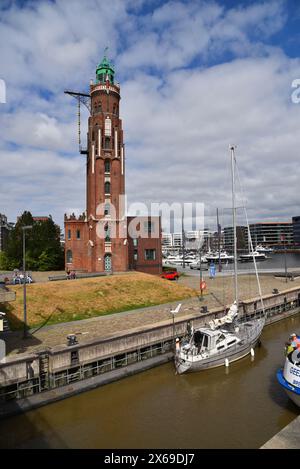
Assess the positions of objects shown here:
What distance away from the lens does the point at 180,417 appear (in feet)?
54.9

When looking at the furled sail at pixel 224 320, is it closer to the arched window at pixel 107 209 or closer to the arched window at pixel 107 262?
the arched window at pixel 107 262

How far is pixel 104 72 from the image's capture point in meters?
53.1

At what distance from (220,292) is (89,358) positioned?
25453 millimetres

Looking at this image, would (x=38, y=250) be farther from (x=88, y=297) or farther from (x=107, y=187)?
(x=88, y=297)

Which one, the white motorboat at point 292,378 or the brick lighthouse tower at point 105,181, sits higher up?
the brick lighthouse tower at point 105,181

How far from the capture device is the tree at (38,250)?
207 ft

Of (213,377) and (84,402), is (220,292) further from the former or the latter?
(84,402)

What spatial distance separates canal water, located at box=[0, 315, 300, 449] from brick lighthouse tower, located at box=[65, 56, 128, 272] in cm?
3056

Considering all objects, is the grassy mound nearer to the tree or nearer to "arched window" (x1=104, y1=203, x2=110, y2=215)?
"arched window" (x1=104, y1=203, x2=110, y2=215)

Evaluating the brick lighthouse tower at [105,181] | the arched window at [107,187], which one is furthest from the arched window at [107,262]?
the arched window at [107,187]

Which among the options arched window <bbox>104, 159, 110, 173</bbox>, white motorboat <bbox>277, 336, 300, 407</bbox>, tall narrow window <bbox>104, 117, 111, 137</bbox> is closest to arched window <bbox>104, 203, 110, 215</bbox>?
arched window <bbox>104, 159, 110, 173</bbox>

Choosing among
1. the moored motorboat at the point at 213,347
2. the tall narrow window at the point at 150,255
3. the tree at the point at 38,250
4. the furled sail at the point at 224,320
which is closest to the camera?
the moored motorboat at the point at 213,347

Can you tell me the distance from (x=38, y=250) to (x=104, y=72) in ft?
111
